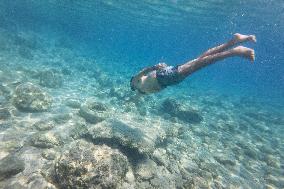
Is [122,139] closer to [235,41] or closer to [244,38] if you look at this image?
[235,41]

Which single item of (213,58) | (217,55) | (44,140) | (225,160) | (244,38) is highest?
(244,38)

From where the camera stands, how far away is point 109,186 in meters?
6.18

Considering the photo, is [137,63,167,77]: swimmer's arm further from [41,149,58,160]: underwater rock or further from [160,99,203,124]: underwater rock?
[160,99,203,124]: underwater rock

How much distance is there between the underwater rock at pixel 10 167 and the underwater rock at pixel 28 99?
474 centimetres

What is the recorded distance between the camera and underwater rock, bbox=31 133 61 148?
8.55 meters

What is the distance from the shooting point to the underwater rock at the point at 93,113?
11.7 m

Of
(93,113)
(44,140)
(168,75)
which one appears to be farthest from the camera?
(93,113)

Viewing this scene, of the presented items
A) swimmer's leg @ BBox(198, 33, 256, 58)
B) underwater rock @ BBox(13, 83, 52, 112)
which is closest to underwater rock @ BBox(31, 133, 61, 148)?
underwater rock @ BBox(13, 83, 52, 112)

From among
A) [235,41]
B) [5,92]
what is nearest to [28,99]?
[5,92]

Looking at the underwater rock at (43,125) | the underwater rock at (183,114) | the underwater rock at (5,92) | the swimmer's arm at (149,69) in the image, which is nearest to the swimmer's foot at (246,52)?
the swimmer's arm at (149,69)

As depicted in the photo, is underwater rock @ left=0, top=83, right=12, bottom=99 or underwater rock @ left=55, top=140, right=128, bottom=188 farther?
underwater rock @ left=0, top=83, right=12, bottom=99

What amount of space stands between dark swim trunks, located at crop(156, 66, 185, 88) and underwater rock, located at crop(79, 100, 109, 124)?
4.73 metres

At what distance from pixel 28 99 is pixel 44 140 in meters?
3.69

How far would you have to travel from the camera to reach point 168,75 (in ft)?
25.7
